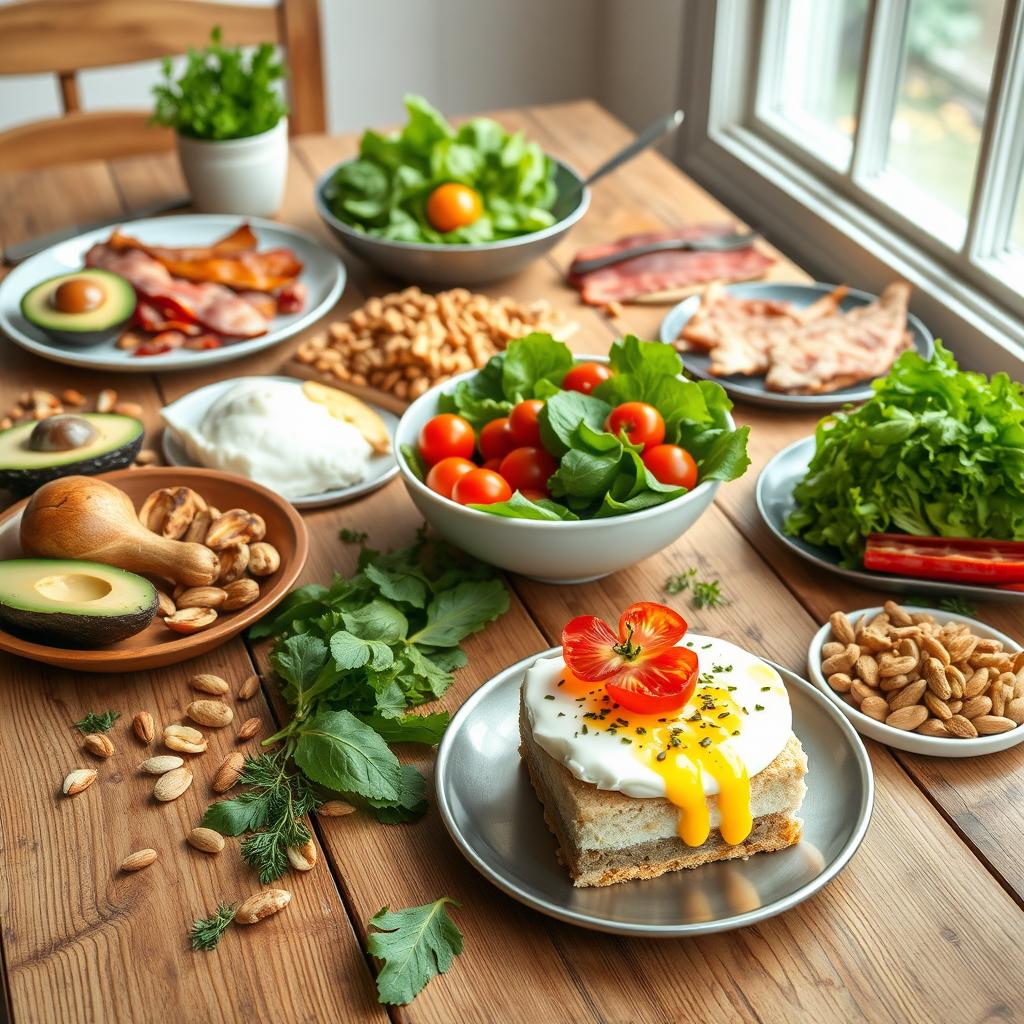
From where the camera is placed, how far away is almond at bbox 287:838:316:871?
1082mm

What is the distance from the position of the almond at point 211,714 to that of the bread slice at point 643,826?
36 centimetres

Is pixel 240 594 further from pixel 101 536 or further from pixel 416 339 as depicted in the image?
pixel 416 339

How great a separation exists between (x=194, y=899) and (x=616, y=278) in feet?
4.57

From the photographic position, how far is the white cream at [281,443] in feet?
5.12

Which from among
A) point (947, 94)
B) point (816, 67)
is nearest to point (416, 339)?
point (816, 67)

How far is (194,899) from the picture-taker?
1055 mm

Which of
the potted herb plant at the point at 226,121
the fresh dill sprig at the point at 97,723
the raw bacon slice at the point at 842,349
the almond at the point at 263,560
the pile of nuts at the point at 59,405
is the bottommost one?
the fresh dill sprig at the point at 97,723

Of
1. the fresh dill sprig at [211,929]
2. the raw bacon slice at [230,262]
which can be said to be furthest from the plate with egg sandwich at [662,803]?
the raw bacon slice at [230,262]

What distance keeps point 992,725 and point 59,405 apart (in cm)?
136

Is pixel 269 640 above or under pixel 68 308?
under

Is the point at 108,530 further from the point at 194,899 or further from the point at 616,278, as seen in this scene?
the point at 616,278

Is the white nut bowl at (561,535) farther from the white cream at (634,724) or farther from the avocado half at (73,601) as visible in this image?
the avocado half at (73,601)

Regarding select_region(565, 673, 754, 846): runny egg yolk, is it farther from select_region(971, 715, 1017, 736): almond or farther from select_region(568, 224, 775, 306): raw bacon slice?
select_region(568, 224, 775, 306): raw bacon slice

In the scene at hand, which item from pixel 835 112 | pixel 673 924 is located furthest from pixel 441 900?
pixel 835 112
